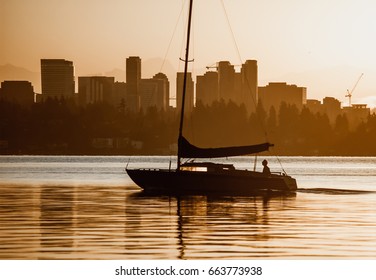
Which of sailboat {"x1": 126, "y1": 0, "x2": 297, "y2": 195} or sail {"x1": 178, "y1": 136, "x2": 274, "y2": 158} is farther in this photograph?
sail {"x1": 178, "y1": 136, "x2": 274, "y2": 158}

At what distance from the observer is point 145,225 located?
32062mm

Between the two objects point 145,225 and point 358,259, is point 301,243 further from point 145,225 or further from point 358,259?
point 145,225

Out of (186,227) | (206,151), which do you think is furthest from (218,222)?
(206,151)

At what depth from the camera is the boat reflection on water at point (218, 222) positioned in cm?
2552

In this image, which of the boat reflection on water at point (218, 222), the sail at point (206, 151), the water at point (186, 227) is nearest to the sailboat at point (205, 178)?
the sail at point (206, 151)

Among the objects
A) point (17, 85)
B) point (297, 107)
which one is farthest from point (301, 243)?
point (297, 107)

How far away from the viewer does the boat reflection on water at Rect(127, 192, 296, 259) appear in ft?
83.7

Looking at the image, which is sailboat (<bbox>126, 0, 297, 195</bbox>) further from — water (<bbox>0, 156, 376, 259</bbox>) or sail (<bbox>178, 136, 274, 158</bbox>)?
water (<bbox>0, 156, 376, 259</bbox>)

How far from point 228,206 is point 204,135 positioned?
63.5 meters

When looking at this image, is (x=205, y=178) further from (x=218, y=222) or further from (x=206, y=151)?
(x=218, y=222)

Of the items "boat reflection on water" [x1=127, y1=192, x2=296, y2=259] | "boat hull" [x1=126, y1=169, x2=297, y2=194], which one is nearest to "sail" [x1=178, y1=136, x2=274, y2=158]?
"boat hull" [x1=126, y1=169, x2=297, y2=194]

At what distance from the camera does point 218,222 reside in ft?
111

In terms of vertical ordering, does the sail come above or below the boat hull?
above
